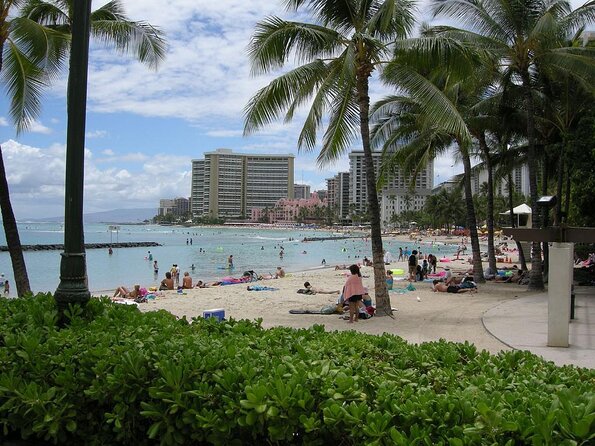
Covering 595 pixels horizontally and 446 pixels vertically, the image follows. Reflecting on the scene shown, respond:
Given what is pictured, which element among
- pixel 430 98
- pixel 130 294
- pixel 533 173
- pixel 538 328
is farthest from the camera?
pixel 130 294

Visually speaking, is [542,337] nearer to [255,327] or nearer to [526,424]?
[255,327]

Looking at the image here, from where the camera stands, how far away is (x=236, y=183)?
A: 184m

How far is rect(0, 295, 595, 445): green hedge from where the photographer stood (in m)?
2.43

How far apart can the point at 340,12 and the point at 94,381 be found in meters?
11.0

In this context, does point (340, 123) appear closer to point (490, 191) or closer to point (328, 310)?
point (328, 310)

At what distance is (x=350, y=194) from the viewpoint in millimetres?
170750

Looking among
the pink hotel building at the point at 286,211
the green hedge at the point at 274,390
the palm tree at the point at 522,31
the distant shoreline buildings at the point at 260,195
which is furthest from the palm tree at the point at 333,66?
the pink hotel building at the point at 286,211

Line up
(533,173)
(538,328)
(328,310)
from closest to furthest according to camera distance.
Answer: (538,328) → (328,310) → (533,173)

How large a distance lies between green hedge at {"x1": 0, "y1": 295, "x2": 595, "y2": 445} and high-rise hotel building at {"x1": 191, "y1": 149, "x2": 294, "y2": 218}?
163688 mm

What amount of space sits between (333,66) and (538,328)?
7.09 metres

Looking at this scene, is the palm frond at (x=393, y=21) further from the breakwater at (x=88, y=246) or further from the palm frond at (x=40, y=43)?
the breakwater at (x=88, y=246)

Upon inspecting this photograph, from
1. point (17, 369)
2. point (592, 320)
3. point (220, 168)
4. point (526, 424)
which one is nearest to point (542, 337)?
point (592, 320)

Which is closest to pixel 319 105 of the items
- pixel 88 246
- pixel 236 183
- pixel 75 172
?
pixel 75 172

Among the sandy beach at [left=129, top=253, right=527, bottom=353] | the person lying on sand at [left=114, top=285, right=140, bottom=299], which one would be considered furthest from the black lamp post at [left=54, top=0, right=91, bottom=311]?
the person lying on sand at [left=114, top=285, right=140, bottom=299]
